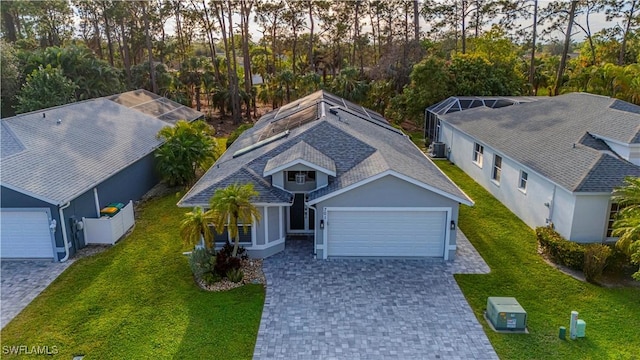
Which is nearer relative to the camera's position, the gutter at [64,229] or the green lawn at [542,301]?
the green lawn at [542,301]

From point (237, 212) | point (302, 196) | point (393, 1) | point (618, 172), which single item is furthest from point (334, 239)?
point (393, 1)

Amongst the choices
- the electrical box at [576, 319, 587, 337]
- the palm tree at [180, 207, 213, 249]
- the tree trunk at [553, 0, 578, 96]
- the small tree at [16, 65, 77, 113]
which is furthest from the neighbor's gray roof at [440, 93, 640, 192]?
the small tree at [16, 65, 77, 113]

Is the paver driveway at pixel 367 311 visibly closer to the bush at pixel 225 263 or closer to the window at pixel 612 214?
the bush at pixel 225 263

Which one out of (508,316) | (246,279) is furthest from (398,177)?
(246,279)

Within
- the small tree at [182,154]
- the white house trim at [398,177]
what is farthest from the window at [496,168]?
the small tree at [182,154]

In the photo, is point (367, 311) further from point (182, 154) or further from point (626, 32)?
point (626, 32)

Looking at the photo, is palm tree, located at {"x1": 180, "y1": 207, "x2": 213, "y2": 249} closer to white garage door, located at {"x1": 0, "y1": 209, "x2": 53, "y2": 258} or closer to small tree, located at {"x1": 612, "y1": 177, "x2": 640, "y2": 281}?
white garage door, located at {"x1": 0, "y1": 209, "x2": 53, "y2": 258}

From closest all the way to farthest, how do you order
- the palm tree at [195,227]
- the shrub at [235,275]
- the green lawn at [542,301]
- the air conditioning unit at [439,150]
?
the green lawn at [542,301]
the palm tree at [195,227]
the shrub at [235,275]
the air conditioning unit at [439,150]
